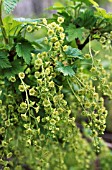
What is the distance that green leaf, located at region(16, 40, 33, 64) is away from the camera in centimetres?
93

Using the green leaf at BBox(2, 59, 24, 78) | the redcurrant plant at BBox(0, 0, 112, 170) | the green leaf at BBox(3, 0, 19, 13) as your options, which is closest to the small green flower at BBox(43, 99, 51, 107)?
the redcurrant plant at BBox(0, 0, 112, 170)

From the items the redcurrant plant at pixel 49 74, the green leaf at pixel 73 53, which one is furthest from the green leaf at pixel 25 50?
the green leaf at pixel 73 53

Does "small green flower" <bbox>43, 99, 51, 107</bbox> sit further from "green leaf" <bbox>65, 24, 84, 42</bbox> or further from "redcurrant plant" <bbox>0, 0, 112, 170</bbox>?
"green leaf" <bbox>65, 24, 84, 42</bbox>

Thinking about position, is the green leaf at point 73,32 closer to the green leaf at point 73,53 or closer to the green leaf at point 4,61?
the green leaf at point 73,53

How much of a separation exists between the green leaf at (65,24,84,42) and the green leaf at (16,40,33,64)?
11 cm

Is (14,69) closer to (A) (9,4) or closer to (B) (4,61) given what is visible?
(B) (4,61)

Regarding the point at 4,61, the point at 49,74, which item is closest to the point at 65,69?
the point at 49,74

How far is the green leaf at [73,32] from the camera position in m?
0.98

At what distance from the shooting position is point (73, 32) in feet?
3.26

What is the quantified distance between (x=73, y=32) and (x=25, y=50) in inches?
5.8

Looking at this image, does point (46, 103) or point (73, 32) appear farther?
point (73, 32)

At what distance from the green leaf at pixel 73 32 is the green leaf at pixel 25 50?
0.37ft

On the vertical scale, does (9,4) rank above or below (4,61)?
above

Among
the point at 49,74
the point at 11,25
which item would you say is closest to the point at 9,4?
the point at 11,25
